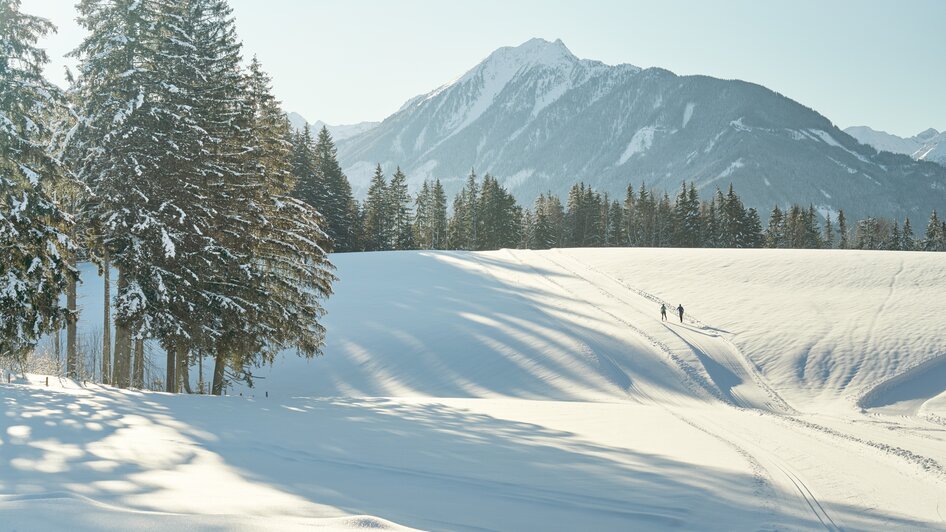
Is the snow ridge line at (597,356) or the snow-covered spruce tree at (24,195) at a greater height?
the snow-covered spruce tree at (24,195)

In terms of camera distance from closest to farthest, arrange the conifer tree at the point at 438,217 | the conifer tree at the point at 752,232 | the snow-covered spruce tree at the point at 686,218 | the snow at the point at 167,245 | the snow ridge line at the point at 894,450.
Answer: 1. the snow ridge line at the point at 894,450
2. the snow at the point at 167,245
3. the conifer tree at the point at 438,217
4. the snow-covered spruce tree at the point at 686,218
5. the conifer tree at the point at 752,232

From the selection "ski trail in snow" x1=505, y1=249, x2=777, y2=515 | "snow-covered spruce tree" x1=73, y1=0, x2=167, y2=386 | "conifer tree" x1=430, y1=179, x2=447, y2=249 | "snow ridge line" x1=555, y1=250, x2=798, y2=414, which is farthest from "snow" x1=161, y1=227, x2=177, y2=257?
"conifer tree" x1=430, y1=179, x2=447, y2=249

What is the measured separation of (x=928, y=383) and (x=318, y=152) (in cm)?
5474

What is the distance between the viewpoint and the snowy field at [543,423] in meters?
6.72

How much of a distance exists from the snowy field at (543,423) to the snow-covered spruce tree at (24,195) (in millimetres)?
2330

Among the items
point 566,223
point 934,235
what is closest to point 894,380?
point 566,223

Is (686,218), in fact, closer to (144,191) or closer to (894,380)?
(894,380)

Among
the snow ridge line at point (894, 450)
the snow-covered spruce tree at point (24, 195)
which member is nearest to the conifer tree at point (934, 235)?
the snow ridge line at point (894, 450)

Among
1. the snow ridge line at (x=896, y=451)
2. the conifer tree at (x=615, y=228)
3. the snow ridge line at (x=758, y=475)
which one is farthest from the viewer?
the conifer tree at (x=615, y=228)

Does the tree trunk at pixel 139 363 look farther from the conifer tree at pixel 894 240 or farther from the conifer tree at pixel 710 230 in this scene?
the conifer tree at pixel 894 240

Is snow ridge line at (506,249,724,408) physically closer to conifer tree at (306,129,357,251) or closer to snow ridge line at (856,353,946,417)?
snow ridge line at (856,353,946,417)

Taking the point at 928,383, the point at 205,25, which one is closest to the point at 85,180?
the point at 205,25

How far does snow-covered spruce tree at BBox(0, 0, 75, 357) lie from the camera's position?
1559 centimetres

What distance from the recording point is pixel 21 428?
349 inches
